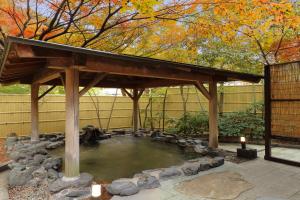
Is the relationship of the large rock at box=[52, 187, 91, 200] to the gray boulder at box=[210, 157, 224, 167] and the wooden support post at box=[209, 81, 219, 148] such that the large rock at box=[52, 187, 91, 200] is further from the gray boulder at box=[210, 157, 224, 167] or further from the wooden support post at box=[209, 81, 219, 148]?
the wooden support post at box=[209, 81, 219, 148]

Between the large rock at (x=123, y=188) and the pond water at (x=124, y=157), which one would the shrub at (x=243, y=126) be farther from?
the large rock at (x=123, y=188)

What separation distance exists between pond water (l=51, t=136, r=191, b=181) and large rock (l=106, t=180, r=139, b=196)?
73 centimetres

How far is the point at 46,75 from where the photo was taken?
5395 mm

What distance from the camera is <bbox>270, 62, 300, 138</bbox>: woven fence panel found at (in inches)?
193

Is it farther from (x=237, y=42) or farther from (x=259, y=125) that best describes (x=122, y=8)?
(x=259, y=125)

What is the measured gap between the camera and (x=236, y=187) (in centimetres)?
372

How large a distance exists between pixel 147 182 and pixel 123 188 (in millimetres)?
470

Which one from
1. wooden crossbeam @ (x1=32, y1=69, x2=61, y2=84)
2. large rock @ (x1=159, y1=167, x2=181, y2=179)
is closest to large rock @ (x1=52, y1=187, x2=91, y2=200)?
large rock @ (x1=159, y1=167, x2=181, y2=179)

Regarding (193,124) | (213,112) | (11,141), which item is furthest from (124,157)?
(11,141)

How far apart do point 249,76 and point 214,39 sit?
9.83ft

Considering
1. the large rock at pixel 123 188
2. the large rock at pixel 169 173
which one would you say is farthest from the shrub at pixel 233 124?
the large rock at pixel 123 188

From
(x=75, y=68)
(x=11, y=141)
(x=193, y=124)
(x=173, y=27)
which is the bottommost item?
(x=11, y=141)

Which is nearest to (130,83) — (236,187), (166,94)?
(166,94)

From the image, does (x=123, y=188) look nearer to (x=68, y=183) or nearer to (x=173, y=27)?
(x=68, y=183)
